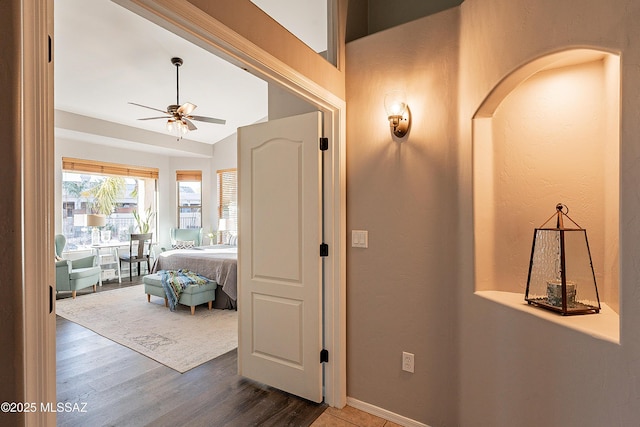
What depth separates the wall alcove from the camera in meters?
1.56

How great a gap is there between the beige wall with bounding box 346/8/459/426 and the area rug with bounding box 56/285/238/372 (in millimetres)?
1714

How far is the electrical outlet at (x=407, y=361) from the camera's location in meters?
2.16

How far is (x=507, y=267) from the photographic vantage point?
189 cm

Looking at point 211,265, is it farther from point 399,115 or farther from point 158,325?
point 399,115

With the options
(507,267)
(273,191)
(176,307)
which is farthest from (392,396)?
(176,307)

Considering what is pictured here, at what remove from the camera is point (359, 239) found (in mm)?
2361

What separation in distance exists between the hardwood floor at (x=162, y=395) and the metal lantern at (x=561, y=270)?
163cm

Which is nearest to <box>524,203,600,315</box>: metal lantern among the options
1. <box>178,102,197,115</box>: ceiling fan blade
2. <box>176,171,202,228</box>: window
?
<box>178,102,197,115</box>: ceiling fan blade

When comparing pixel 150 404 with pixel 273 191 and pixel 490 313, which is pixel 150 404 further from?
pixel 490 313

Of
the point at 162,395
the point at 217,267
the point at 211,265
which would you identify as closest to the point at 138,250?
the point at 211,265

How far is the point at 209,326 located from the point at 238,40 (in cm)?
343

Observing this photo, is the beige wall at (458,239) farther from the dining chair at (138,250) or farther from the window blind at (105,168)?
the window blind at (105,168)

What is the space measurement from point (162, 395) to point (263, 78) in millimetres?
2405

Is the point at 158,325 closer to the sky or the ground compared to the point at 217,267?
closer to the ground
